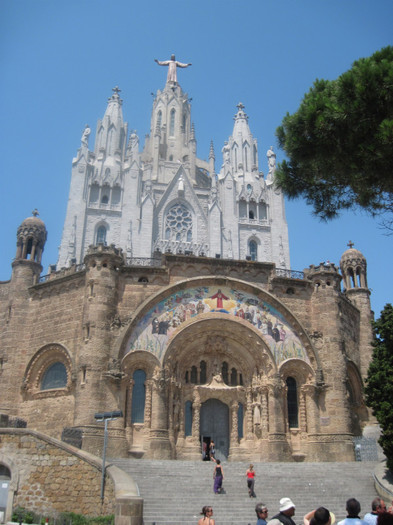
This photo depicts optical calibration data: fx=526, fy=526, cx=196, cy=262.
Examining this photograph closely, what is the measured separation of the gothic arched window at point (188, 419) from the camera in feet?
80.3

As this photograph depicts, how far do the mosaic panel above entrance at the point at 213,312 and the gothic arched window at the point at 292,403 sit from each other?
1337 mm

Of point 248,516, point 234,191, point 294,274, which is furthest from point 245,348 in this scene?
point 234,191

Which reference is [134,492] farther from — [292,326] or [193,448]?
[292,326]

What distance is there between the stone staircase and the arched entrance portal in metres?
3.70

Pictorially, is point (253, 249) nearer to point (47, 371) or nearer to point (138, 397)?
point (47, 371)

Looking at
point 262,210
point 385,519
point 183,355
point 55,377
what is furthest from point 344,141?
point 262,210

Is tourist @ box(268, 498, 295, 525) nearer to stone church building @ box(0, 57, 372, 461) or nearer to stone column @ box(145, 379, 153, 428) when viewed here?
stone church building @ box(0, 57, 372, 461)

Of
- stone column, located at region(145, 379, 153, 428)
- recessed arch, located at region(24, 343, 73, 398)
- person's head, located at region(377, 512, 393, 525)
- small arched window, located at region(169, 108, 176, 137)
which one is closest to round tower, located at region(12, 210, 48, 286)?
recessed arch, located at region(24, 343, 73, 398)

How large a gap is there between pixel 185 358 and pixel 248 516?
996 centimetres

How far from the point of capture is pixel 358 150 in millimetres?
12117

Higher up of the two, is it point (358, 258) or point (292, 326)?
point (358, 258)

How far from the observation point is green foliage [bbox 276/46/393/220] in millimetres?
11602

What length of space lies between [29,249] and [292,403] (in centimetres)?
1595

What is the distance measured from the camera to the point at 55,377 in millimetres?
25109
